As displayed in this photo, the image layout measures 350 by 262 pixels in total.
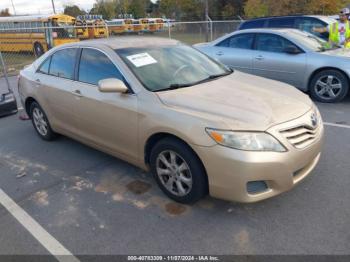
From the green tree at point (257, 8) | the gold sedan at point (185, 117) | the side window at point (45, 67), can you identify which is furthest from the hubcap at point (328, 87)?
the green tree at point (257, 8)

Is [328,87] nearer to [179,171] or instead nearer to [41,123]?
[179,171]

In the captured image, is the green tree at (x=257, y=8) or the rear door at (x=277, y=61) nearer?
the rear door at (x=277, y=61)

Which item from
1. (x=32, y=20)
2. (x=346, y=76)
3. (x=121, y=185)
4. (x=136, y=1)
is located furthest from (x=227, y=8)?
(x=121, y=185)

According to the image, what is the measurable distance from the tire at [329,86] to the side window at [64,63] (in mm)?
4639

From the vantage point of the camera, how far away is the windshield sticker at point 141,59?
350cm

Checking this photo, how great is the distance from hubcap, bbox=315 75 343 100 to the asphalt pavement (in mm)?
2411

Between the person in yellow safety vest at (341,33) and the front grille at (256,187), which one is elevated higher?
the person in yellow safety vest at (341,33)

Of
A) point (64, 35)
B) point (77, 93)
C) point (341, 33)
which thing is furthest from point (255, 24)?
point (64, 35)

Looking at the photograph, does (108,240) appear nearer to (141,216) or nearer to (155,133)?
(141,216)

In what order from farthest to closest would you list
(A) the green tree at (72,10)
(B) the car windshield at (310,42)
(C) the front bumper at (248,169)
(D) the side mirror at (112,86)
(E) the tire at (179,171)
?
(A) the green tree at (72,10)
(B) the car windshield at (310,42)
(D) the side mirror at (112,86)
(E) the tire at (179,171)
(C) the front bumper at (248,169)

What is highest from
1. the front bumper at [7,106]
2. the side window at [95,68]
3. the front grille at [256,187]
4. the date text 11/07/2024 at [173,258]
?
the side window at [95,68]

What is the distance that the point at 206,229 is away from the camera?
2820 millimetres

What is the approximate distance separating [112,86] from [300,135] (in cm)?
185

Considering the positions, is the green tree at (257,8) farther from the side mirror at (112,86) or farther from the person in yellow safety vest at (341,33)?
the side mirror at (112,86)
